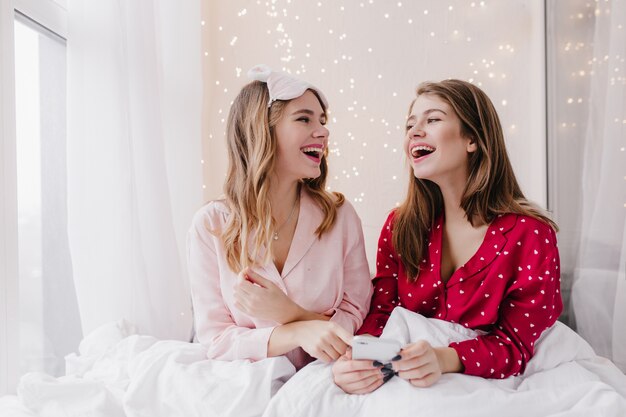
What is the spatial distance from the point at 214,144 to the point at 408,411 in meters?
1.71

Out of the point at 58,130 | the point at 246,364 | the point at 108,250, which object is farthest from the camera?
the point at 58,130

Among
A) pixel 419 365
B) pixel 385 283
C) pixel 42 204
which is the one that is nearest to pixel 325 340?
pixel 419 365

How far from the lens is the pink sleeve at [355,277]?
4.73ft

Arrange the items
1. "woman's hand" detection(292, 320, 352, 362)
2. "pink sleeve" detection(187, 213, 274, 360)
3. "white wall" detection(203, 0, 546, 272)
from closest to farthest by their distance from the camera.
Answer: "woman's hand" detection(292, 320, 352, 362), "pink sleeve" detection(187, 213, 274, 360), "white wall" detection(203, 0, 546, 272)

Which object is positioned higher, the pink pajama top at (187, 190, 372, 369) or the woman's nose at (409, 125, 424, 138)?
the woman's nose at (409, 125, 424, 138)

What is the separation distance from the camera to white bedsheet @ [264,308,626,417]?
0.98 metres

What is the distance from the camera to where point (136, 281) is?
156cm

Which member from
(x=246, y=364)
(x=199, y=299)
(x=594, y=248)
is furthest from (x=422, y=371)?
(x=594, y=248)

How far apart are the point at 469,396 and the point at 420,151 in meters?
0.68

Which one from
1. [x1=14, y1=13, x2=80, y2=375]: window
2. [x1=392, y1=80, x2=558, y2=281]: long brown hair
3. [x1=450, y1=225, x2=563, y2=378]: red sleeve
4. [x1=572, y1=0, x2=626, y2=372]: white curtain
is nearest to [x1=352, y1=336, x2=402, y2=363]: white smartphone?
[x1=450, y1=225, x2=563, y2=378]: red sleeve

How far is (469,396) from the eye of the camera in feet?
3.33

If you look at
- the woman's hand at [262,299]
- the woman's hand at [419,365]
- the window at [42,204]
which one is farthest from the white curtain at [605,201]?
the window at [42,204]

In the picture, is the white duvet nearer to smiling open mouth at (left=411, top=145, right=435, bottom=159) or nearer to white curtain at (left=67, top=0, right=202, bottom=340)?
white curtain at (left=67, top=0, right=202, bottom=340)

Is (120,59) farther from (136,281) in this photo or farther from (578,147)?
(578,147)
